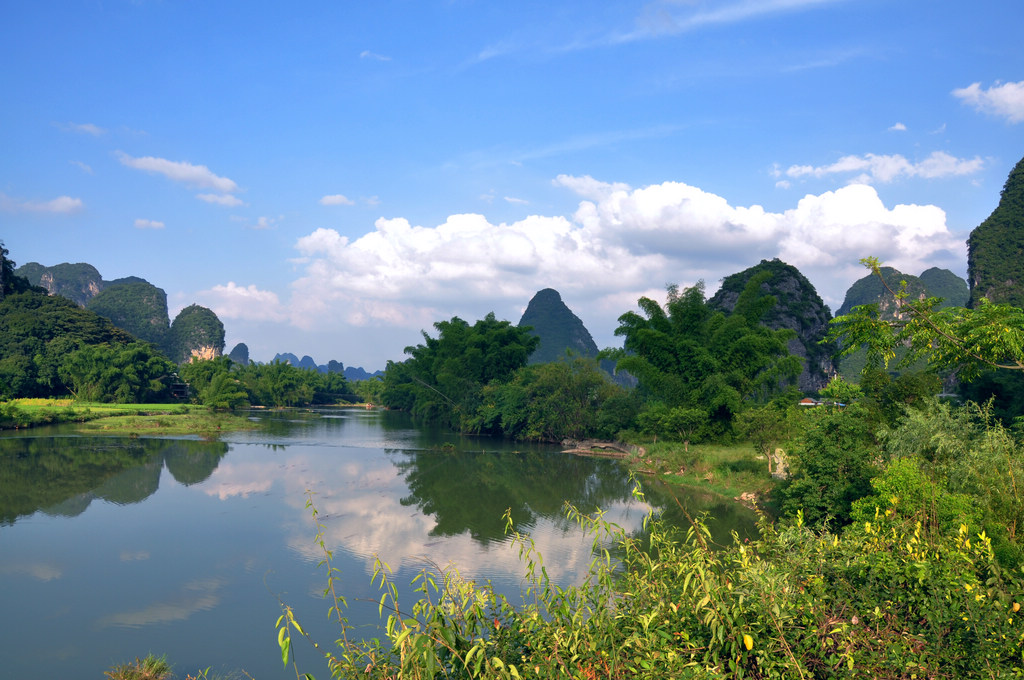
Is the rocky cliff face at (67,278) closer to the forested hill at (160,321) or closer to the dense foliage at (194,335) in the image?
the forested hill at (160,321)

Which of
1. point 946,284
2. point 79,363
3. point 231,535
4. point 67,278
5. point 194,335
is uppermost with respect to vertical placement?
point 67,278

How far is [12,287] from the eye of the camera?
190 feet

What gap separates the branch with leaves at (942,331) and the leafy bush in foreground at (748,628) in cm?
267

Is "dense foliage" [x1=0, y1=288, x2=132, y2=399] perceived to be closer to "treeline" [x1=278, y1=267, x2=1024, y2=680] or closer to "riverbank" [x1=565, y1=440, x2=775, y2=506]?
"riverbank" [x1=565, y1=440, x2=775, y2=506]

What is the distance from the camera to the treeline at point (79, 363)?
46.2 metres

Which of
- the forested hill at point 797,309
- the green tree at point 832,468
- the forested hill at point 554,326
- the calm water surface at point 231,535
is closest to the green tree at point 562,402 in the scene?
the calm water surface at point 231,535

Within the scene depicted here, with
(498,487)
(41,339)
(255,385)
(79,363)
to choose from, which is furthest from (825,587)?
(255,385)

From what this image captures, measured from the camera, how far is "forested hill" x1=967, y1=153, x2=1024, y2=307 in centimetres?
4656

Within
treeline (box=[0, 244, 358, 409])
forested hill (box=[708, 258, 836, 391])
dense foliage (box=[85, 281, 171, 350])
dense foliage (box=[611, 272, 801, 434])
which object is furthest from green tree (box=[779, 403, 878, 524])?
dense foliage (box=[85, 281, 171, 350])

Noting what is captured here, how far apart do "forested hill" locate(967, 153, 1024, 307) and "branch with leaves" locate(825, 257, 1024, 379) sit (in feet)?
159

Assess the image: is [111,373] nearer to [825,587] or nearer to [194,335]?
[825,587]

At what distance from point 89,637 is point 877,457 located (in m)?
13.4

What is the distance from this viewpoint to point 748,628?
3225 mm

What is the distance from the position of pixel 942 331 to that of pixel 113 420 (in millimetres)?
39848
